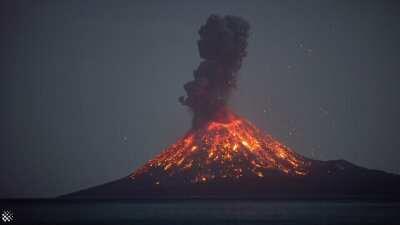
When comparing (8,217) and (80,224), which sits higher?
(8,217)

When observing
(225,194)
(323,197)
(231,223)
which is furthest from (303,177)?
(231,223)

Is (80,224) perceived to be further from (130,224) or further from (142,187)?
(142,187)

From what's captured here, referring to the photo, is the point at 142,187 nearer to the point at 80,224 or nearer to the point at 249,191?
the point at 249,191

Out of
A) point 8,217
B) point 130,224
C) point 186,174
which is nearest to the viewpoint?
point 8,217

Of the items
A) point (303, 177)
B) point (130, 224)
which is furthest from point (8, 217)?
point (303, 177)

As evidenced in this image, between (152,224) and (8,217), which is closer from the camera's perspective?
(8,217)

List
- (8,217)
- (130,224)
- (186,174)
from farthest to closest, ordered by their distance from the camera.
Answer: (186,174)
(130,224)
(8,217)

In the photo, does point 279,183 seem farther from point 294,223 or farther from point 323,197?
point 294,223

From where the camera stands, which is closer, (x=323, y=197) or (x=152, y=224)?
(x=152, y=224)

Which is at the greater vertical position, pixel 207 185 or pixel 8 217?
pixel 8 217
